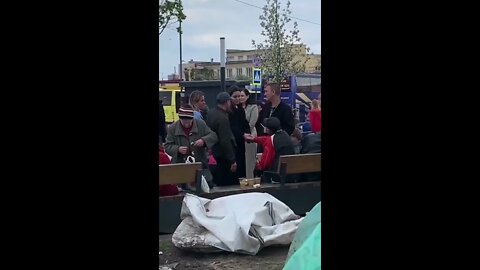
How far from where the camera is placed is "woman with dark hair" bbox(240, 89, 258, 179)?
580 centimetres

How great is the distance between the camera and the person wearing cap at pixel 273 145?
5422 millimetres

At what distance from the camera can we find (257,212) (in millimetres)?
4555

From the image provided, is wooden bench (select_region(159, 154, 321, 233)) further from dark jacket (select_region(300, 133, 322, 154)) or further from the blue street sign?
the blue street sign

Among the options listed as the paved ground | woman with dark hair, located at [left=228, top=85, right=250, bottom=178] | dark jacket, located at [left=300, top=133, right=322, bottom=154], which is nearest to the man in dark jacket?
dark jacket, located at [left=300, top=133, right=322, bottom=154]

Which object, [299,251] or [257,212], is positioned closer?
[299,251]

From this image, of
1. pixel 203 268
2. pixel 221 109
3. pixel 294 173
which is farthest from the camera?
pixel 221 109

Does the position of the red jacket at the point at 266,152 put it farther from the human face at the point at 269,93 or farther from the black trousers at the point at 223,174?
the human face at the point at 269,93

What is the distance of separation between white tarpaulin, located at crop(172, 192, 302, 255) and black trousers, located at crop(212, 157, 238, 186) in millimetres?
930
